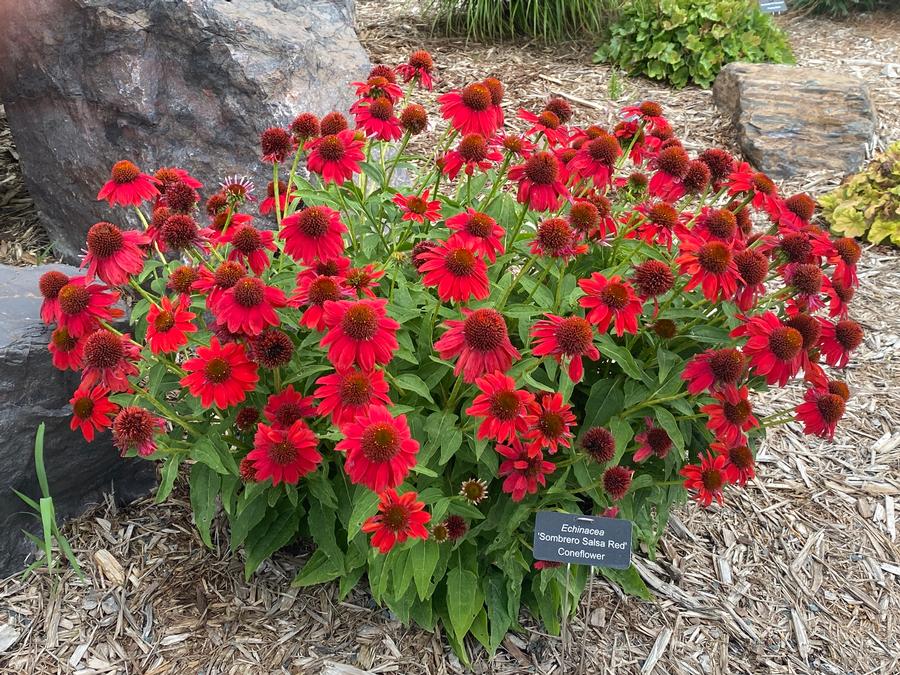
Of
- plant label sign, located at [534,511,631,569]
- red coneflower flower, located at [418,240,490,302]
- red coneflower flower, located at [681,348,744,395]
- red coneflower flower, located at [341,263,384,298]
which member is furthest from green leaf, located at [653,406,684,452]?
red coneflower flower, located at [341,263,384,298]

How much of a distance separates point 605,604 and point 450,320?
1275 millimetres

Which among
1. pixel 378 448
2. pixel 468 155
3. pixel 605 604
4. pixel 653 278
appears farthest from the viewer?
pixel 605 604

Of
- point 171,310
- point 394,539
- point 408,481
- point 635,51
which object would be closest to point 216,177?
point 171,310

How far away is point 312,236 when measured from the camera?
6.17 ft

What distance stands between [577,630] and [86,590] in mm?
1631

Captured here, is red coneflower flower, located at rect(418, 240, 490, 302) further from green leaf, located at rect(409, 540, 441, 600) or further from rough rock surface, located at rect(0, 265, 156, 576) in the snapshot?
rough rock surface, located at rect(0, 265, 156, 576)

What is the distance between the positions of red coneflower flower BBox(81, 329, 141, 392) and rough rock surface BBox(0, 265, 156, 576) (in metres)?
0.71

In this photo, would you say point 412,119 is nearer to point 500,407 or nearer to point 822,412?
point 500,407

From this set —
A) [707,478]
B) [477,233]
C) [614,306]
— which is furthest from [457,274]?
[707,478]

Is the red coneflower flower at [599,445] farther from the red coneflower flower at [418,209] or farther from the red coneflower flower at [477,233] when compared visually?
the red coneflower flower at [418,209]

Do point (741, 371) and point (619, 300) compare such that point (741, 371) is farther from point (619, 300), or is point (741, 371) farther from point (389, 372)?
point (389, 372)

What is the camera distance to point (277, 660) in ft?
7.94

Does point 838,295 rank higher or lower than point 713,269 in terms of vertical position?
lower

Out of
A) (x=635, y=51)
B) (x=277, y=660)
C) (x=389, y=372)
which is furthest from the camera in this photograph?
(x=635, y=51)
